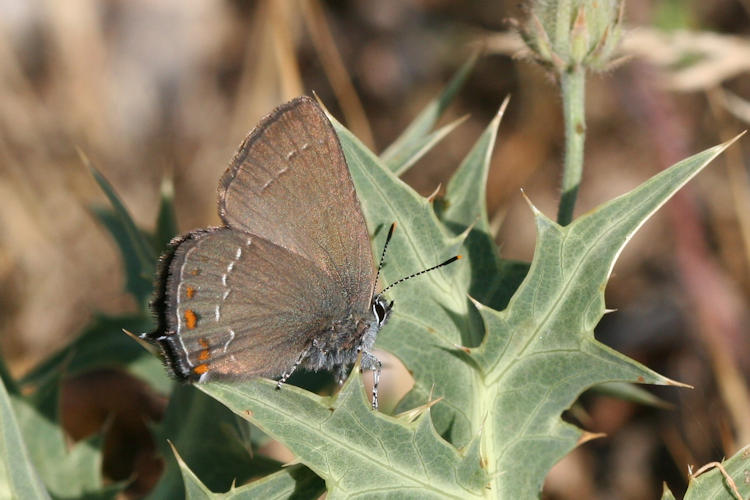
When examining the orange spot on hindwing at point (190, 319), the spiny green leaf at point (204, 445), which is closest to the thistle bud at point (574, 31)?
the orange spot on hindwing at point (190, 319)

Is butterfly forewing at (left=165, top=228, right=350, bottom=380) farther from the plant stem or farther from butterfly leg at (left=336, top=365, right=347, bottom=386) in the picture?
the plant stem

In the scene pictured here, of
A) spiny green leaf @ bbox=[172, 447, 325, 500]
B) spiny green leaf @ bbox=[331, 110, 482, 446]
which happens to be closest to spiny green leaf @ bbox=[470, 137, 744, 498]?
spiny green leaf @ bbox=[331, 110, 482, 446]

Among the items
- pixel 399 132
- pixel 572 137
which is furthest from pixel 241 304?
pixel 399 132

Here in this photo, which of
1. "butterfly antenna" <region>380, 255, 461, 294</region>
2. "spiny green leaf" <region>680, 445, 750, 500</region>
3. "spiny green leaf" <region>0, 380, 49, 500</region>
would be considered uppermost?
"butterfly antenna" <region>380, 255, 461, 294</region>

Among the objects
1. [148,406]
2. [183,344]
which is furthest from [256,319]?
[148,406]

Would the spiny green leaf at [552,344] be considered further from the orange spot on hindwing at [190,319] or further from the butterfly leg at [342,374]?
the orange spot on hindwing at [190,319]

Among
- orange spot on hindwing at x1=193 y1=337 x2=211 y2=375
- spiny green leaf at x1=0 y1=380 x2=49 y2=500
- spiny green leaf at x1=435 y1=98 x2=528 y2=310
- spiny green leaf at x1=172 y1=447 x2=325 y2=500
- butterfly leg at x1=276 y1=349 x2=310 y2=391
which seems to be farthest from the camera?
butterfly leg at x1=276 y1=349 x2=310 y2=391
